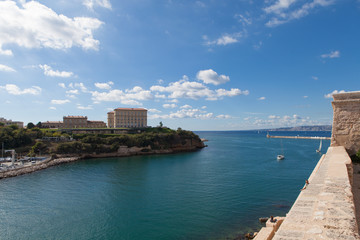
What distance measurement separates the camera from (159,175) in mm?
35000

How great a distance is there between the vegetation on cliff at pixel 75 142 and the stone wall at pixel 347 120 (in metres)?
55.9

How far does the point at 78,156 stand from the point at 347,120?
5748cm

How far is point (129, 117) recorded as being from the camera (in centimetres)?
9475

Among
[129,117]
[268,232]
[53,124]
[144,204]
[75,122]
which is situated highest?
[129,117]

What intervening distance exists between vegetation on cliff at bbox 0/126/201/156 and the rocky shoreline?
1122mm

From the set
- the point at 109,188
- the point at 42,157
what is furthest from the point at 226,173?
the point at 42,157

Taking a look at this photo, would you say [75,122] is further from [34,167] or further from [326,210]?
[326,210]

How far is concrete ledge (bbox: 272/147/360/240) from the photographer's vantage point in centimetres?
428

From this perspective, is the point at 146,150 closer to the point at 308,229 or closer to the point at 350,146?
the point at 350,146

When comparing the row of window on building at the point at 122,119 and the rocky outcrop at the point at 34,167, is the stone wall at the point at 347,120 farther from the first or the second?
the row of window on building at the point at 122,119

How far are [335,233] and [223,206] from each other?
1668 centimetres

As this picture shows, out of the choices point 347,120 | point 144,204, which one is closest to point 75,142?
point 144,204

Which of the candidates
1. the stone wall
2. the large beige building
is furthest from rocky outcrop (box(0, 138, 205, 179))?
the stone wall

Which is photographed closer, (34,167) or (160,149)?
(34,167)
